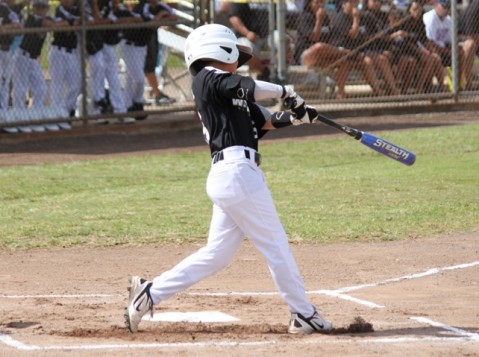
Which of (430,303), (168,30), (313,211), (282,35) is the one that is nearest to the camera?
(430,303)

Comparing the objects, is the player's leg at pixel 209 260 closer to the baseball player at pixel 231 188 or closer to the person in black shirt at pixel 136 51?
the baseball player at pixel 231 188

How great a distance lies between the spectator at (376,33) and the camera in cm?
1862

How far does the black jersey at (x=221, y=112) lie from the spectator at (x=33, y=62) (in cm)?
1047

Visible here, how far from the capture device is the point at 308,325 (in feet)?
20.8

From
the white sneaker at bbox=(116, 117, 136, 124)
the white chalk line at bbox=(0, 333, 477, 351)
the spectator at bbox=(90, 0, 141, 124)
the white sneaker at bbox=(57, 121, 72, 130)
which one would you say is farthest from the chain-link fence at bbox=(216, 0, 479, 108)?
the white chalk line at bbox=(0, 333, 477, 351)

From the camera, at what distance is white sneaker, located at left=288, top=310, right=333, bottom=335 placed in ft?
20.8

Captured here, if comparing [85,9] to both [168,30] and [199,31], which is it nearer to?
A: [168,30]

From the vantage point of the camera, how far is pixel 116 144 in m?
16.5

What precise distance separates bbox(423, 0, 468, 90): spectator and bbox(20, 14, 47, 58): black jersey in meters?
6.95

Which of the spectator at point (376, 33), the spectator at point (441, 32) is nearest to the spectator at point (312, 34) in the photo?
the spectator at point (376, 33)

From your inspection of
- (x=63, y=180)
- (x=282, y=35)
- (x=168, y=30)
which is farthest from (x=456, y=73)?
(x=63, y=180)

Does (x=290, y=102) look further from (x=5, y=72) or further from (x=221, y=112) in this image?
(x=5, y=72)

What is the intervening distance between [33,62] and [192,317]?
10405 mm

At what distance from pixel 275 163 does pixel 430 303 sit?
7.24 m
